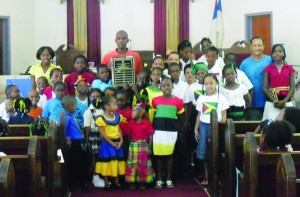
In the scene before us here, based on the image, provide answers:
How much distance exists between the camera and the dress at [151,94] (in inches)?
222

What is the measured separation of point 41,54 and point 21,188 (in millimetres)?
3217

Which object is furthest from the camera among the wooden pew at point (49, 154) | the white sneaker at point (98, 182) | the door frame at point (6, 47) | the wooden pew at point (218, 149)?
the door frame at point (6, 47)

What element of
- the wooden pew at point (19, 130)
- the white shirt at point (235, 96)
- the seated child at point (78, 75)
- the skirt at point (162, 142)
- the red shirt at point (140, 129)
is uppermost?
the seated child at point (78, 75)

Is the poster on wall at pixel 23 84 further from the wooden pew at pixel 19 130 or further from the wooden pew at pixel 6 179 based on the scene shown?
the wooden pew at pixel 6 179

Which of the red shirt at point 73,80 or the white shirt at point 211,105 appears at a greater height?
the red shirt at point 73,80

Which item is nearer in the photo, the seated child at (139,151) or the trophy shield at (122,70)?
the seated child at (139,151)

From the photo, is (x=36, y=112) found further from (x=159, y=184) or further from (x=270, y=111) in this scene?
(x=270, y=111)

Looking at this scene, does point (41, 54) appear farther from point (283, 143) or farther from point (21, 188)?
point (283, 143)

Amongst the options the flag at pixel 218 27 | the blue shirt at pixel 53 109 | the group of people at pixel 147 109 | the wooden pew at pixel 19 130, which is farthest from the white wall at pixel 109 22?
the wooden pew at pixel 19 130

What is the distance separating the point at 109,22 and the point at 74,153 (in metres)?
6.88

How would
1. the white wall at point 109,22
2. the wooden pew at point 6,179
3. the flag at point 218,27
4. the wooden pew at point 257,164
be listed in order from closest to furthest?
the wooden pew at point 6,179 < the wooden pew at point 257,164 < the flag at point 218,27 < the white wall at point 109,22

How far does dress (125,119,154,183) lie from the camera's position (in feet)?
17.8

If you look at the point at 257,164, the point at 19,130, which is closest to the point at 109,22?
the point at 19,130

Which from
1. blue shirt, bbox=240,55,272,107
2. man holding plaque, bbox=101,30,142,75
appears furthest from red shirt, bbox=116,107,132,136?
blue shirt, bbox=240,55,272,107
